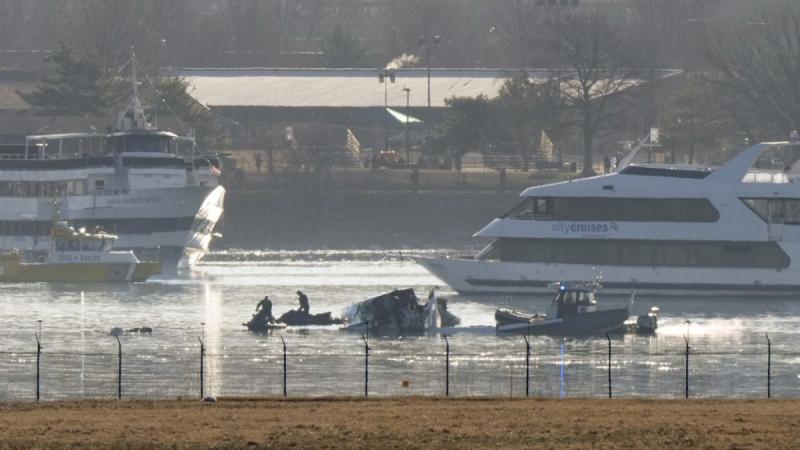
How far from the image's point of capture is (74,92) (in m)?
151

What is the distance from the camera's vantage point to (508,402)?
5497 cm

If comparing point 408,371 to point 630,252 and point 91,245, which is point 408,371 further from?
point 91,245

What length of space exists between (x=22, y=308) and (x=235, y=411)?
135 ft

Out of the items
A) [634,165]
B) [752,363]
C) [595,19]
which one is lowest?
[752,363]

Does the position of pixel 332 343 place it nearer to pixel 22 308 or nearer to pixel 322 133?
pixel 22 308

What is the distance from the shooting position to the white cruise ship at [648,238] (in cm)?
9569

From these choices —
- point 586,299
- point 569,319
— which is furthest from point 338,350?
point 586,299

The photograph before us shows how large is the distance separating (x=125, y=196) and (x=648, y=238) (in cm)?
3198

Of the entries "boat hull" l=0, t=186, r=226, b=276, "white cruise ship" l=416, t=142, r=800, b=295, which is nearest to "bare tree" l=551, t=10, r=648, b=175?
"boat hull" l=0, t=186, r=226, b=276

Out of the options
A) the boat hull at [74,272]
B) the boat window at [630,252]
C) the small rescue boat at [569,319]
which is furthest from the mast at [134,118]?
the small rescue boat at [569,319]

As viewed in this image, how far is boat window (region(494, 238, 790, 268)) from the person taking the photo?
9588 centimetres

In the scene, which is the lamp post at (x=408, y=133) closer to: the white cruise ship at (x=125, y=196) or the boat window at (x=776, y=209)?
the white cruise ship at (x=125, y=196)

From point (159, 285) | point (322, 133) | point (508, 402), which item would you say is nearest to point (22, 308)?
point (159, 285)

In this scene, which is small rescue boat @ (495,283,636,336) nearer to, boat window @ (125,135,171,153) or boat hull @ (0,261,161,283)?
boat hull @ (0,261,161,283)
